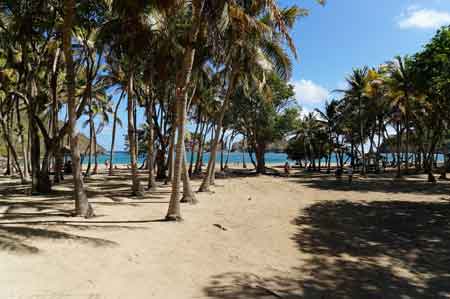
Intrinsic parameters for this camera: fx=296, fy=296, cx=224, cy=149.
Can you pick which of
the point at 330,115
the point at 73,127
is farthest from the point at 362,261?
the point at 330,115

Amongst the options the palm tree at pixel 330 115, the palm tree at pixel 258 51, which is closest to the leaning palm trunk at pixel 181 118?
the palm tree at pixel 258 51

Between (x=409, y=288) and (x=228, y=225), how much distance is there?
4.75 m

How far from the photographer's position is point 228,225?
8.57 m

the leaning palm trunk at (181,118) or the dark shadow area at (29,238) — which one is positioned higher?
the leaning palm trunk at (181,118)

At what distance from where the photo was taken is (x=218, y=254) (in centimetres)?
600

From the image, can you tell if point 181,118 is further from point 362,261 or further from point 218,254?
point 362,261

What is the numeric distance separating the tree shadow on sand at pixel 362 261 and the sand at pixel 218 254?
0.07ft

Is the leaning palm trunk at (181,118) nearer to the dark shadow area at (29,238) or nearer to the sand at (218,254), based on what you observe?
the sand at (218,254)

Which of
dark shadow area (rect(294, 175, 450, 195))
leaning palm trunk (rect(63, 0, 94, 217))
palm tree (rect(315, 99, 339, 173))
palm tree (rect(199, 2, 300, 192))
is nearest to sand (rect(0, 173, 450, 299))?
leaning palm trunk (rect(63, 0, 94, 217))

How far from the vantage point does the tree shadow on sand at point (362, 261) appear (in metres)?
4.54

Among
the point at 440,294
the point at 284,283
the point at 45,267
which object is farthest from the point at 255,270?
the point at 45,267

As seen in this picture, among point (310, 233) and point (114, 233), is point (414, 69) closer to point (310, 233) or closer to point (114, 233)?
point (310, 233)

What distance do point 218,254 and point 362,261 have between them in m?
2.90

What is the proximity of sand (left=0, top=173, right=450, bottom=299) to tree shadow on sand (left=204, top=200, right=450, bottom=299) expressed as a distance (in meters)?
0.02
